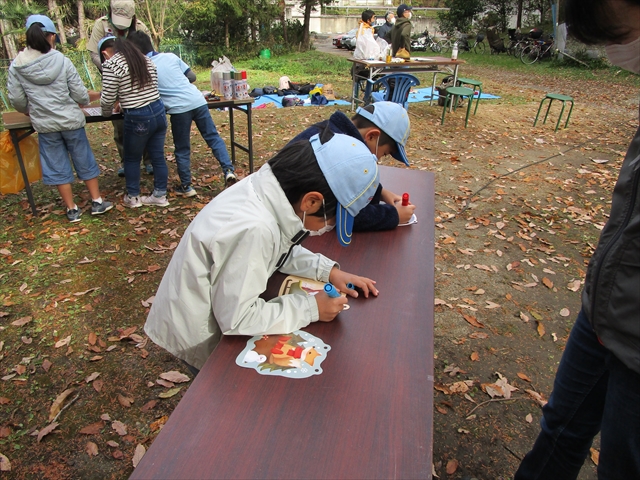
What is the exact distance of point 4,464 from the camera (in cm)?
205

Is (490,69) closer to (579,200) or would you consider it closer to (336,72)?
(336,72)

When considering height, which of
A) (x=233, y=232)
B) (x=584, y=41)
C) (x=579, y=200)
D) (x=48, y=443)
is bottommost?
(x=48, y=443)

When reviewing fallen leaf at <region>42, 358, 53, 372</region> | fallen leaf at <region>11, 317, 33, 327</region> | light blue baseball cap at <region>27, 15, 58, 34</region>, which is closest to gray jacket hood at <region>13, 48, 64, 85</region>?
light blue baseball cap at <region>27, 15, 58, 34</region>

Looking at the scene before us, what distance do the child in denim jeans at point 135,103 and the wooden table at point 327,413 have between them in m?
3.45

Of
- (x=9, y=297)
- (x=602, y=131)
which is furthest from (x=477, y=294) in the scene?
(x=602, y=131)

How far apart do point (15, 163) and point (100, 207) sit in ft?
2.94

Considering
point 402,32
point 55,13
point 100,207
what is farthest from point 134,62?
point 55,13

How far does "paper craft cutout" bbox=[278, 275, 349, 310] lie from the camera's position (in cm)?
163

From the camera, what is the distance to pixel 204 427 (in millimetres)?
1058

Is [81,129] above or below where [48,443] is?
above

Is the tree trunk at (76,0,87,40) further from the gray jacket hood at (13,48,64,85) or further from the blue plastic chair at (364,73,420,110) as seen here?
the gray jacket hood at (13,48,64,85)

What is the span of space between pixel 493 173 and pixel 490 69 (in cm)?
1279

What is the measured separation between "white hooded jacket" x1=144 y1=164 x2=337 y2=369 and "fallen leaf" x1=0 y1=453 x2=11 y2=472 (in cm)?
122

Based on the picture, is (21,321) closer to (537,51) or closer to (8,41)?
(8,41)
